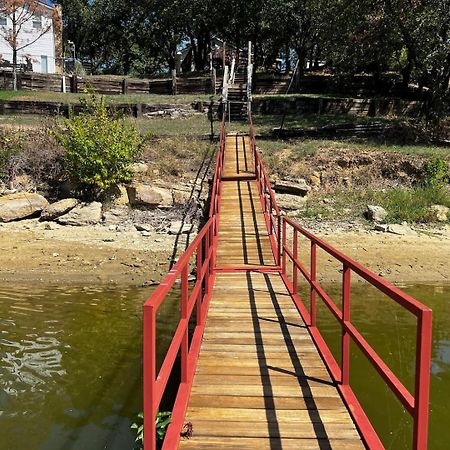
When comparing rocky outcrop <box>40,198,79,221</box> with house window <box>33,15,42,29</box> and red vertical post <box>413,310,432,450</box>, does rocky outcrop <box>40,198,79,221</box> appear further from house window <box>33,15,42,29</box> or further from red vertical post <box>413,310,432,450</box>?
house window <box>33,15,42,29</box>

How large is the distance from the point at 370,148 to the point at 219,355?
13589mm

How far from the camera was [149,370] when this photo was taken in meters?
2.65

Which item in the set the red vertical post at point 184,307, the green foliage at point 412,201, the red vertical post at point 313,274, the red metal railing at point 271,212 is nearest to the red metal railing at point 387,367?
the red vertical post at point 313,274

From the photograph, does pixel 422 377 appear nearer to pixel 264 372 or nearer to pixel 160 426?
pixel 264 372

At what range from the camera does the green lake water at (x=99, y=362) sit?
4.88 meters

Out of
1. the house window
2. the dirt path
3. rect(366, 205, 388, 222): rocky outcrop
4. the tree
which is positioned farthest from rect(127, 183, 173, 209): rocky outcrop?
the house window

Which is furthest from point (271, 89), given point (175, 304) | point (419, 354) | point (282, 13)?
point (419, 354)

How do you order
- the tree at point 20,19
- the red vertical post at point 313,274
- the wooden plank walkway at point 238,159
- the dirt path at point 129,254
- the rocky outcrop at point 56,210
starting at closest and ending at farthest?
the red vertical post at point 313,274 < the dirt path at point 129,254 < the rocky outcrop at point 56,210 < the wooden plank walkway at point 238,159 < the tree at point 20,19

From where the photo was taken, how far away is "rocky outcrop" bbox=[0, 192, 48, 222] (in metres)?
13.0

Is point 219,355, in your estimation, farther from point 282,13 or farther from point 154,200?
point 282,13

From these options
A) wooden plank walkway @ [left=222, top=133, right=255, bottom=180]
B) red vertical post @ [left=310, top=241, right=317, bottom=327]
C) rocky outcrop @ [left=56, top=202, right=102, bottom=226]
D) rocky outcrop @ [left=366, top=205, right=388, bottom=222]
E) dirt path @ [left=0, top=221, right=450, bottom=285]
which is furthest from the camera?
wooden plank walkway @ [left=222, top=133, right=255, bottom=180]

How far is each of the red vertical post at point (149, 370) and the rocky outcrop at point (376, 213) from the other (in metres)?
11.6

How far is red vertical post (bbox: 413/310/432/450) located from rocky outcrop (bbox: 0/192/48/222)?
1234 cm

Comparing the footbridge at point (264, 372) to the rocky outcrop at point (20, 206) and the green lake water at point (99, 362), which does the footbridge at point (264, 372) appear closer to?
the green lake water at point (99, 362)
